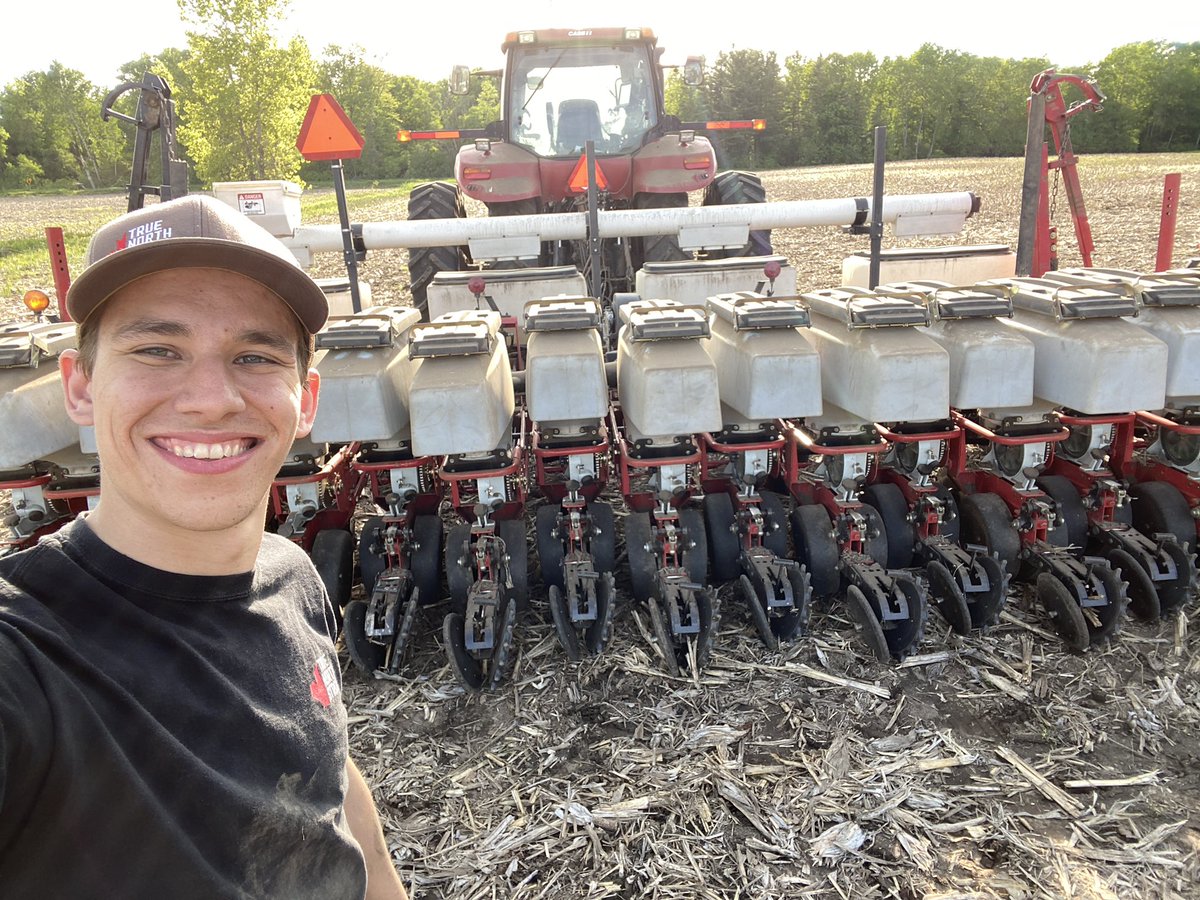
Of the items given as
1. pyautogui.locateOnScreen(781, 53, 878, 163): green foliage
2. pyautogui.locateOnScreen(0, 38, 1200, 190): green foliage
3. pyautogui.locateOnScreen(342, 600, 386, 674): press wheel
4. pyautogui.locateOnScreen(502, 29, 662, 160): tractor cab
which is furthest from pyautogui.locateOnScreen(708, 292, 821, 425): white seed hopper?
pyautogui.locateOnScreen(781, 53, 878, 163): green foliage

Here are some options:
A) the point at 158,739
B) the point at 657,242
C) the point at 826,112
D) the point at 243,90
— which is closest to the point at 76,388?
the point at 158,739

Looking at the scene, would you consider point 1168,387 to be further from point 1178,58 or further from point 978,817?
point 1178,58

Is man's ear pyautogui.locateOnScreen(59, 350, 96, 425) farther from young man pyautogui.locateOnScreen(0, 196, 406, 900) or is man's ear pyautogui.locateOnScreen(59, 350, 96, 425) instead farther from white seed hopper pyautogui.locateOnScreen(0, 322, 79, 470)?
white seed hopper pyautogui.locateOnScreen(0, 322, 79, 470)

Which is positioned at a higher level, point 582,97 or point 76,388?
point 582,97

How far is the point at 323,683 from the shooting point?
1.38 m

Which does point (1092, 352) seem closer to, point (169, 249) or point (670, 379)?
point (670, 379)

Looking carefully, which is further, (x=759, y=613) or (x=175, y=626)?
(x=759, y=613)

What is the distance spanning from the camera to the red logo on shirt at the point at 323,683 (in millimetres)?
1344

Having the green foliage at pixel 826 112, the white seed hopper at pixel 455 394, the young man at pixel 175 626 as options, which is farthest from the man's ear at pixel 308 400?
the green foliage at pixel 826 112

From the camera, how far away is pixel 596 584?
11.8 ft

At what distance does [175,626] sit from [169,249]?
1.75 ft

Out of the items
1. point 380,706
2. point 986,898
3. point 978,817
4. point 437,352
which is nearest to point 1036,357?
point 978,817

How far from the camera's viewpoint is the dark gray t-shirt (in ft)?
3.08

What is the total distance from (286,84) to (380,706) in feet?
66.7
